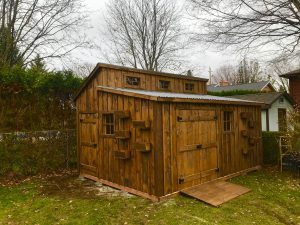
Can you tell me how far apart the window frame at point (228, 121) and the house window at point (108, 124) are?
3.97 metres

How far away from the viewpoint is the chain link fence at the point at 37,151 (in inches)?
402

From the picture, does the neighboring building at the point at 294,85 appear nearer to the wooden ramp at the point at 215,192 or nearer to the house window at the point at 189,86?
the house window at the point at 189,86

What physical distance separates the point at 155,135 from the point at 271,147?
7176 mm

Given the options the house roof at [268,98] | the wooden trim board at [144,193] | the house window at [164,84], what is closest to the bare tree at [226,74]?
the house roof at [268,98]

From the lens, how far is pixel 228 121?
9.89 meters

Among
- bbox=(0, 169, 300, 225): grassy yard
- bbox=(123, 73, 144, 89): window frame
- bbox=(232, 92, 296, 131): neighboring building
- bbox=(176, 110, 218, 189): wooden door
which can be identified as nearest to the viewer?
bbox=(0, 169, 300, 225): grassy yard

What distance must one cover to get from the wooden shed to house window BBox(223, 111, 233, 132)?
4 cm

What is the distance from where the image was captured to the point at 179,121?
772 cm

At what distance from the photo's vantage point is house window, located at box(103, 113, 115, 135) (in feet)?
28.6

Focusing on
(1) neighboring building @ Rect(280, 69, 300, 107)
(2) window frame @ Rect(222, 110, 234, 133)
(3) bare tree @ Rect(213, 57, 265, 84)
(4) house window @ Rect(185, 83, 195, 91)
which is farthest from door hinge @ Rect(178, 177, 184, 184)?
(3) bare tree @ Rect(213, 57, 265, 84)

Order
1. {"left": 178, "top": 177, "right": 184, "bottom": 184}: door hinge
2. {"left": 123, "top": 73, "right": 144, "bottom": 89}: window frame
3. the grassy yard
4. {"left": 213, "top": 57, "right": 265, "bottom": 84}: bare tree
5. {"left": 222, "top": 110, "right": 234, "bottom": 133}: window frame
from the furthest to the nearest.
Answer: {"left": 213, "top": 57, "right": 265, "bottom": 84}: bare tree < {"left": 123, "top": 73, "right": 144, "bottom": 89}: window frame < {"left": 222, "top": 110, "right": 234, "bottom": 133}: window frame < {"left": 178, "top": 177, "right": 184, "bottom": 184}: door hinge < the grassy yard

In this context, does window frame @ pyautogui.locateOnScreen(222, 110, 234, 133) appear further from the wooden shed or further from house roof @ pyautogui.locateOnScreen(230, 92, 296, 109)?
house roof @ pyautogui.locateOnScreen(230, 92, 296, 109)

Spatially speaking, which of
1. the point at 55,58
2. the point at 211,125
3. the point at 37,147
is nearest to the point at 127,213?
the point at 211,125

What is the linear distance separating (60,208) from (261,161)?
27.6 ft
